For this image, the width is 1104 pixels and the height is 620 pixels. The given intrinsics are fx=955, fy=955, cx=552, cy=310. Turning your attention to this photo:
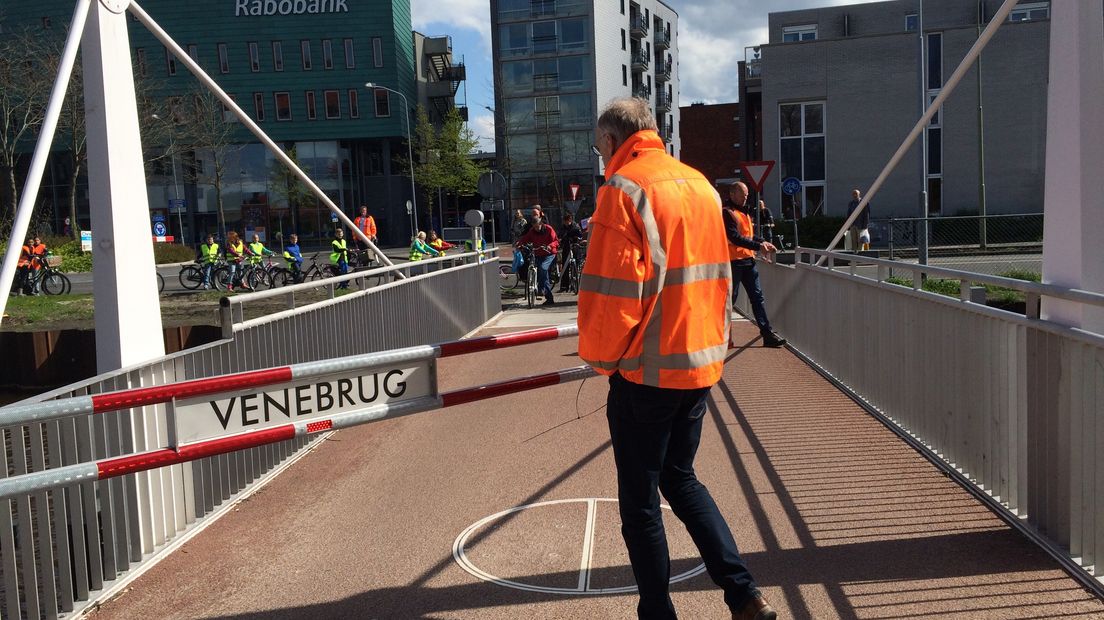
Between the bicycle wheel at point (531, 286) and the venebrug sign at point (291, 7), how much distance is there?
157ft

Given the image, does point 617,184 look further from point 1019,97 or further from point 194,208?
point 194,208

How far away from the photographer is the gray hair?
11.2ft

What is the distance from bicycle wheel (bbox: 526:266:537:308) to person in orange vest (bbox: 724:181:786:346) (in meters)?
6.93

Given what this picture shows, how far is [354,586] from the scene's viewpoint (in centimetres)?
411

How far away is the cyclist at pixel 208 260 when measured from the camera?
85.1 ft

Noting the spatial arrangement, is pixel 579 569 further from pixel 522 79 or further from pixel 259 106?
pixel 259 106

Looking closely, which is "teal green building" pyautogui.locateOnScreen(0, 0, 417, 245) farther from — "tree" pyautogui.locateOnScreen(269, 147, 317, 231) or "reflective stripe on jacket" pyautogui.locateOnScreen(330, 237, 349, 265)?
"reflective stripe on jacket" pyautogui.locateOnScreen(330, 237, 349, 265)

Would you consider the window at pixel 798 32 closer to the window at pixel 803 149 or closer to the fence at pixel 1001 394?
the window at pixel 803 149

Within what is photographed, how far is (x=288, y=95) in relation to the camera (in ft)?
199

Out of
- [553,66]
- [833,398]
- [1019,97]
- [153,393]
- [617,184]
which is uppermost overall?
[553,66]

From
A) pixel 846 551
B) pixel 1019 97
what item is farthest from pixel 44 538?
pixel 1019 97

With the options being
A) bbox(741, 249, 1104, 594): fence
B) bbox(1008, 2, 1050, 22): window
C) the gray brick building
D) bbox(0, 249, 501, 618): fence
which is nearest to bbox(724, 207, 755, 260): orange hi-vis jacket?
bbox(741, 249, 1104, 594): fence

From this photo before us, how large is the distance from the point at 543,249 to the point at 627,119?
13.9m

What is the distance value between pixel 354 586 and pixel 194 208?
61.7 m
